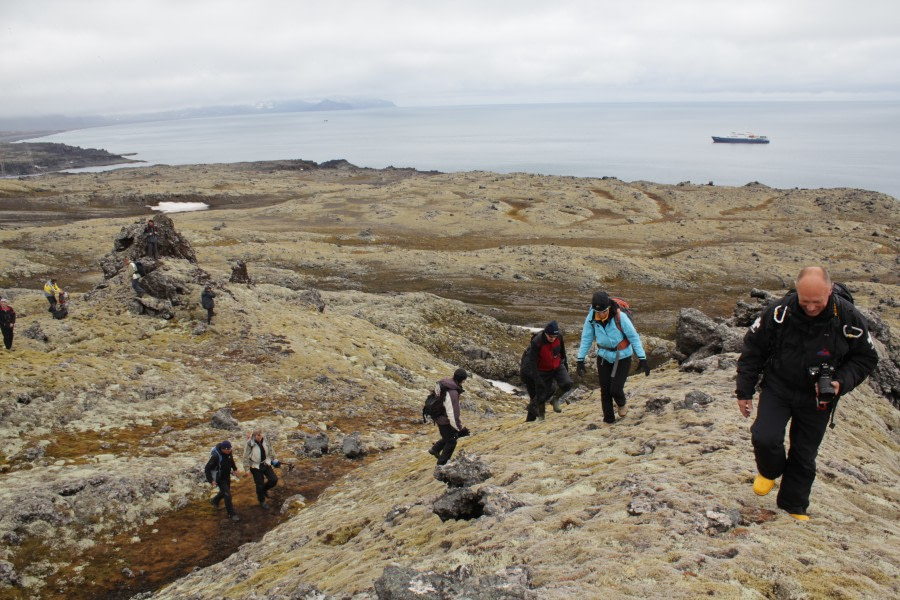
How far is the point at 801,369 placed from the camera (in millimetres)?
7438

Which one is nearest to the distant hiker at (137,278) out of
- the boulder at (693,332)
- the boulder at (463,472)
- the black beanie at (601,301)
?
the boulder at (463,472)

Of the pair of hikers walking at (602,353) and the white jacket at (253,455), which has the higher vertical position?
the pair of hikers walking at (602,353)

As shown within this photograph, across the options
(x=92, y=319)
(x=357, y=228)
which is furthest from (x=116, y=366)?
(x=357, y=228)

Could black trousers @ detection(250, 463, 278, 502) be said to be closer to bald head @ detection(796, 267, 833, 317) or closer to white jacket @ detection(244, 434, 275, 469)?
white jacket @ detection(244, 434, 275, 469)

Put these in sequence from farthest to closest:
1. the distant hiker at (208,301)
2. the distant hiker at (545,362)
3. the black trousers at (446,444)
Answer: the distant hiker at (208,301), the distant hiker at (545,362), the black trousers at (446,444)

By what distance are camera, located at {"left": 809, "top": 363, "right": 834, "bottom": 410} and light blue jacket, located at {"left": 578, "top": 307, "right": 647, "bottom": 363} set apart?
5.13m

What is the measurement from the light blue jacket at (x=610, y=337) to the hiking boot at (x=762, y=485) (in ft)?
14.2

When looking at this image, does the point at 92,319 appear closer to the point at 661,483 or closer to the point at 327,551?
the point at 327,551

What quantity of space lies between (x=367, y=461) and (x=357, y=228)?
75172 mm

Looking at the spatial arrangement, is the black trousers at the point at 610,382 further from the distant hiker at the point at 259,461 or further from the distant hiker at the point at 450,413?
the distant hiker at the point at 259,461

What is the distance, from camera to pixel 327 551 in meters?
11.5

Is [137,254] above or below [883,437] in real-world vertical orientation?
above

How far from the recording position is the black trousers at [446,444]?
13.5 metres

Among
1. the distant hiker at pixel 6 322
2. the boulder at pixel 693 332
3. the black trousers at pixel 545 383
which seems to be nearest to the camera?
the black trousers at pixel 545 383
